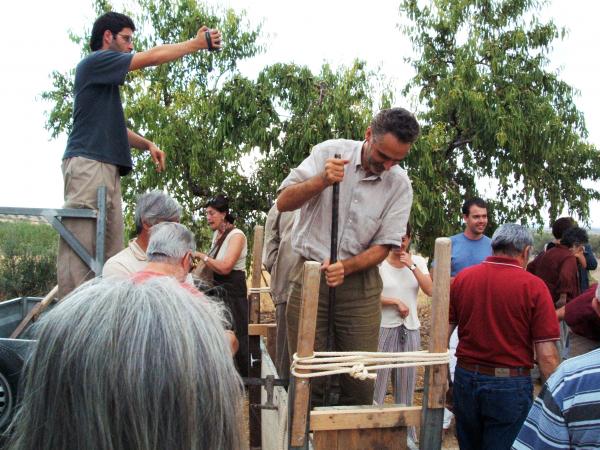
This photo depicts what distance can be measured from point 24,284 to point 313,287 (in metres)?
8.93

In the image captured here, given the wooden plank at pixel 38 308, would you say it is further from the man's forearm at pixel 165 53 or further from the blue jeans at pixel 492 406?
the blue jeans at pixel 492 406

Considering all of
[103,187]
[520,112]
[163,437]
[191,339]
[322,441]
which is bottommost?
[322,441]

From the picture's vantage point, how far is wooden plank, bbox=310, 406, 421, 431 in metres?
2.41

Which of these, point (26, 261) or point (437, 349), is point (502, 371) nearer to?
point (437, 349)

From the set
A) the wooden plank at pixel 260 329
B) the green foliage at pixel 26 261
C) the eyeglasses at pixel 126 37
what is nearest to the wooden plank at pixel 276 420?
the wooden plank at pixel 260 329

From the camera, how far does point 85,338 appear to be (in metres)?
0.92

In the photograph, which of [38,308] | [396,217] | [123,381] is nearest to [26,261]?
[38,308]

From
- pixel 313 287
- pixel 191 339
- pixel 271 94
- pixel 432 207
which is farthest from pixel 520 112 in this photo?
pixel 191 339

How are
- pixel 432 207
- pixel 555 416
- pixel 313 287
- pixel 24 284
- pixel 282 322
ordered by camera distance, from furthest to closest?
pixel 24 284
pixel 432 207
pixel 282 322
pixel 313 287
pixel 555 416

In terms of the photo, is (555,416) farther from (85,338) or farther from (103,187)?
(103,187)

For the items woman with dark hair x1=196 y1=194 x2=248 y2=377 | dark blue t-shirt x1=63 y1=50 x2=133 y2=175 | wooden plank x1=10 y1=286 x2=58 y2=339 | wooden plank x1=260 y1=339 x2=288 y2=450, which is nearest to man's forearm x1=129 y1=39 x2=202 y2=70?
dark blue t-shirt x1=63 y1=50 x2=133 y2=175

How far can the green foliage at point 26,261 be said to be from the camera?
31.7ft

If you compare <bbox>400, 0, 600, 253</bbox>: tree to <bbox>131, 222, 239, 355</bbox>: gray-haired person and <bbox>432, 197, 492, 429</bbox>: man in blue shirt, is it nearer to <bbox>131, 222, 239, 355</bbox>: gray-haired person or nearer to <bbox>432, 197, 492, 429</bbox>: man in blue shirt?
<bbox>432, 197, 492, 429</bbox>: man in blue shirt

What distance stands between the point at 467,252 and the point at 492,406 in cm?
178
